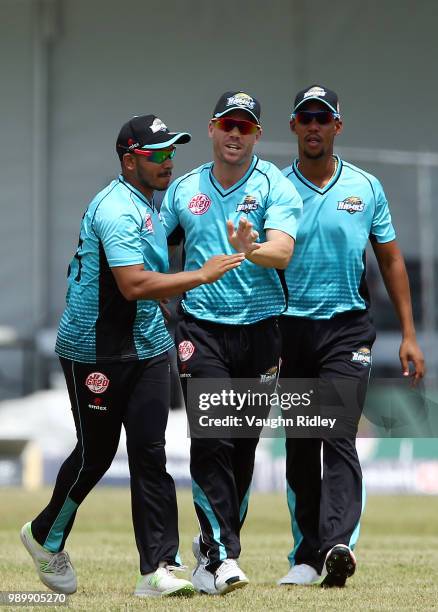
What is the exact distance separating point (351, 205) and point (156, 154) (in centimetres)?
→ 115

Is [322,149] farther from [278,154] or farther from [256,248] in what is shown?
[278,154]

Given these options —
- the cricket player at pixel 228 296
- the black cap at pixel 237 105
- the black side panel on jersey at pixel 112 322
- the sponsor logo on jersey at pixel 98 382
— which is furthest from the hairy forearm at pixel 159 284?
the black cap at pixel 237 105

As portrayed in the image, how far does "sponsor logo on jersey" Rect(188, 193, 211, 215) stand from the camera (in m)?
6.06

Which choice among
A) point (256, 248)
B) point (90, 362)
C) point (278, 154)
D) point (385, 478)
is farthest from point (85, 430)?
point (278, 154)

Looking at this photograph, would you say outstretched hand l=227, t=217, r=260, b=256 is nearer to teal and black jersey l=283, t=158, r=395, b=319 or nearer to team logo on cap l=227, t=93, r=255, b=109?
team logo on cap l=227, t=93, r=255, b=109

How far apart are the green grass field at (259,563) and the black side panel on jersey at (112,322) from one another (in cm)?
105

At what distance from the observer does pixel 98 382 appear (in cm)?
575

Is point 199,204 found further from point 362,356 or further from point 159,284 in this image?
point 362,356

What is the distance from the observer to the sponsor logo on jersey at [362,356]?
21.1 feet

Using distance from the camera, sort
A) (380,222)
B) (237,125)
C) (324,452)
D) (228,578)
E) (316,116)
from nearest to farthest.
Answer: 1. (228,578)
2. (237,125)
3. (324,452)
4. (316,116)
5. (380,222)

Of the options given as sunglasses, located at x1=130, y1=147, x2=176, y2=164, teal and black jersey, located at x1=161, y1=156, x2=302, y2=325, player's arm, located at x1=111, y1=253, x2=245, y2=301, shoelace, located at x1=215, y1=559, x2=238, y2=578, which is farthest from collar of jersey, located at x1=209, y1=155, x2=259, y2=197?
shoelace, located at x1=215, y1=559, x2=238, y2=578

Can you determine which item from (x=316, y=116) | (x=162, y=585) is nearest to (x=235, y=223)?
(x=316, y=116)

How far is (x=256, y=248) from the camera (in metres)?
5.60

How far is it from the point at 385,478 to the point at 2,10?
34.9 feet
